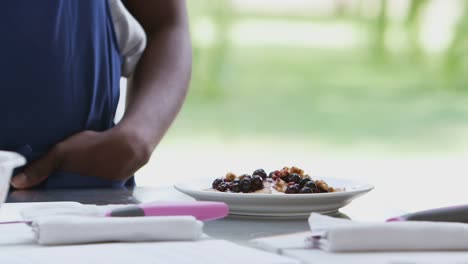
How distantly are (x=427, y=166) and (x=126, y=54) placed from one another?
5428 millimetres

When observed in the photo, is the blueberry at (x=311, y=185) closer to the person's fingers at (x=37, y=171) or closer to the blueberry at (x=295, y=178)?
the blueberry at (x=295, y=178)

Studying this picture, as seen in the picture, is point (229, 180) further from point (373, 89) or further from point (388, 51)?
point (373, 89)

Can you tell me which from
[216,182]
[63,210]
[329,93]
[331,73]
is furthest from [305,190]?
[329,93]

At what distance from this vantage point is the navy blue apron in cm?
135

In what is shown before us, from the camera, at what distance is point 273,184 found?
3.35 ft

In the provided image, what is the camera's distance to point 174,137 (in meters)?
6.92

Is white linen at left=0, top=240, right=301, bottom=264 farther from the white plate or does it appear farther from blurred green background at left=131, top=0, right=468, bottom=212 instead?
blurred green background at left=131, top=0, right=468, bottom=212

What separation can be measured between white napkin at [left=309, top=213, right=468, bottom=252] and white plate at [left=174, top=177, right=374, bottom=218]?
0.63 feet

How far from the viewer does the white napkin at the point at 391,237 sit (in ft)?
2.32

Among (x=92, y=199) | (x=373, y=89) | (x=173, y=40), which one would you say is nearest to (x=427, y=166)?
(x=373, y=89)

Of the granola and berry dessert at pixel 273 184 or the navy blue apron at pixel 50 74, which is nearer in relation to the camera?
the granola and berry dessert at pixel 273 184

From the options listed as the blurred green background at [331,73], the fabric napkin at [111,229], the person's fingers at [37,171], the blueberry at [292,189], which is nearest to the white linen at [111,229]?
the fabric napkin at [111,229]

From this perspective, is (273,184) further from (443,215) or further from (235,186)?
(443,215)

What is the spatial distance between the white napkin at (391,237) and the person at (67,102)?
2.14 ft
